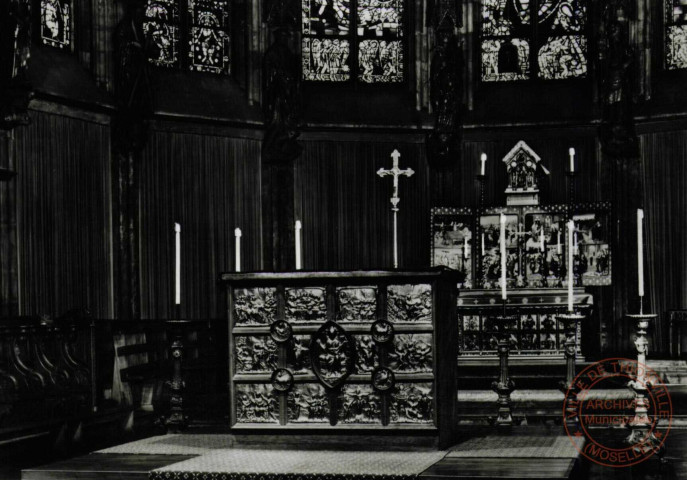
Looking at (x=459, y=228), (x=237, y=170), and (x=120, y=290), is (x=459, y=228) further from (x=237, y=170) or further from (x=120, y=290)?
(x=120, y=290)

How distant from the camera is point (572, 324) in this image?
7285mm

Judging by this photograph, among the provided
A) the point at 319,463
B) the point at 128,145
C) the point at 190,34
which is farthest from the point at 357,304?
the point at 190,34

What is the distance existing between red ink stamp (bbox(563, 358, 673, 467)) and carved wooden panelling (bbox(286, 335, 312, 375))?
160 cm

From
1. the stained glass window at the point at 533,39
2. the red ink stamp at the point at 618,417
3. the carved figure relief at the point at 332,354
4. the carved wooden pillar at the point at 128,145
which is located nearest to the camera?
the carved figure relief at the point at 332,354

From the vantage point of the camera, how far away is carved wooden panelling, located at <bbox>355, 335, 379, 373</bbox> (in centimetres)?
583

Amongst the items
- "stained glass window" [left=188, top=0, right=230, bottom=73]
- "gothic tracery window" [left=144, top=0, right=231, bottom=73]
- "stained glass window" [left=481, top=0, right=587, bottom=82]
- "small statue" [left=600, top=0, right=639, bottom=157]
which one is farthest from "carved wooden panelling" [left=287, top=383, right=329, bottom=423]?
"stained glass window" [left=481, top=0, right=587, bottom=82]

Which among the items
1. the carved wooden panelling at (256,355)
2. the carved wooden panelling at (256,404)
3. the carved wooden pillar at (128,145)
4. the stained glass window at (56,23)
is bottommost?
the carved wooden panelling at (256,404)

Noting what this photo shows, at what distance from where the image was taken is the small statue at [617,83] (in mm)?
14227

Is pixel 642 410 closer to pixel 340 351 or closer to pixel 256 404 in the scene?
pixel 340 351

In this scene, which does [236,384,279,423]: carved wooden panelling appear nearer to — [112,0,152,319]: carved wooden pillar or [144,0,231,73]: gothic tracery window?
[112,0,152,319]: carved wooden pillar

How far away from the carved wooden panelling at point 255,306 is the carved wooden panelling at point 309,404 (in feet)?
1.49

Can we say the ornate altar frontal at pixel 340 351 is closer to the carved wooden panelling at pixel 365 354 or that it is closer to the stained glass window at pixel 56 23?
the carved wooden panelling at pixel 365 354

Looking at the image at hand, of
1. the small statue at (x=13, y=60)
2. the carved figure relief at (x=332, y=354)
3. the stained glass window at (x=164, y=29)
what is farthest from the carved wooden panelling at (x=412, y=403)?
the stained glass window at (x=164, y=29)

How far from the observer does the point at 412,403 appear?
573cm
